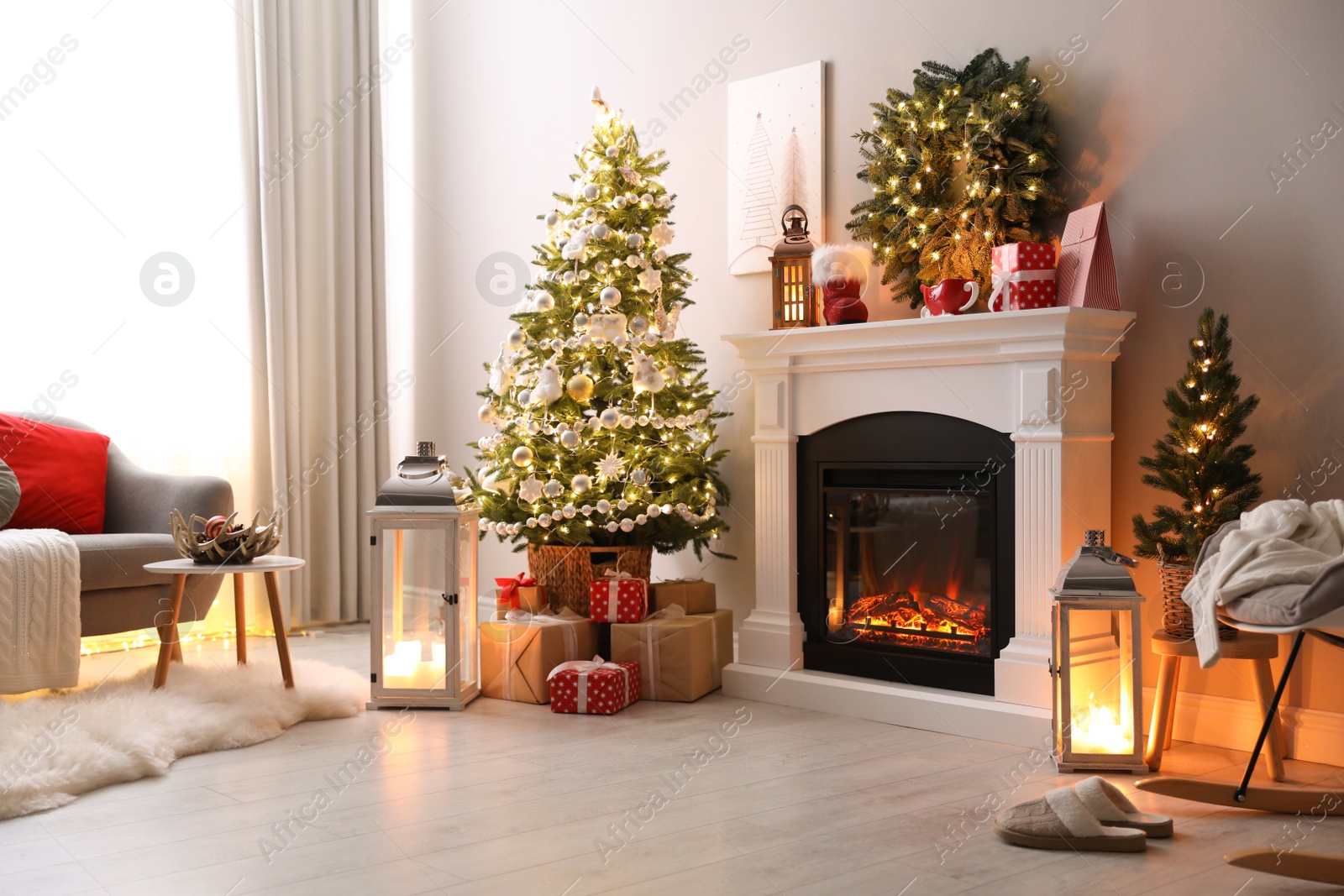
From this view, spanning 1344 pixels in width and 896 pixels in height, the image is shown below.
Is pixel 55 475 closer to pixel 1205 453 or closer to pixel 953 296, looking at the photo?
pixel 953 296

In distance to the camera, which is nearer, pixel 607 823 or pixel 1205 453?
pixel 607 823

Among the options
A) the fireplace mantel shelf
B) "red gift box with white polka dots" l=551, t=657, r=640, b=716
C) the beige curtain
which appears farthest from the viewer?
the beige curtain

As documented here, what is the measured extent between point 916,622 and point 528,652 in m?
1.24

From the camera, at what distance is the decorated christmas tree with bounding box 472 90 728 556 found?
3.73m

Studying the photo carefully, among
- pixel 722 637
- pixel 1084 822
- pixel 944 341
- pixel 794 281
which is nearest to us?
pixel 1084 822

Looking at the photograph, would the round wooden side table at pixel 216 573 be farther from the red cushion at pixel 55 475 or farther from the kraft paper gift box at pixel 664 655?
the kraft paper gift box at pixel 664 655

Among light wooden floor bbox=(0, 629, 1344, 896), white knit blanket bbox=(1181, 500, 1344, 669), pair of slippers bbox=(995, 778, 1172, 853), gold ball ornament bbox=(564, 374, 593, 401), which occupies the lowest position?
light wooden floor bbox=(0, 629, 1344, 896)

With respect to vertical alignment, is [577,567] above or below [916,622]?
above

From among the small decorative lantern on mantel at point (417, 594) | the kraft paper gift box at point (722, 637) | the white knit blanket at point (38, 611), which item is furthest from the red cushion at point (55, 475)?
the kraft paper gift box at point (722, 637)

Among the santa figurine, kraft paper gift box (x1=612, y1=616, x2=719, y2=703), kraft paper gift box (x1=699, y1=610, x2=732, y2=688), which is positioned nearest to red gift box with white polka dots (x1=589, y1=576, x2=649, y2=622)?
kraft paper gift box (x1=612, y1=616, x2=719, y2=703)

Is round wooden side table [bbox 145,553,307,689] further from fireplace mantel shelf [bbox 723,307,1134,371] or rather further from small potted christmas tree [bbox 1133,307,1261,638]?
small potted christmas tree [bbox 1133,307,1261,638]

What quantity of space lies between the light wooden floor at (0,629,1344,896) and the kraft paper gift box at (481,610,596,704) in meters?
0.35

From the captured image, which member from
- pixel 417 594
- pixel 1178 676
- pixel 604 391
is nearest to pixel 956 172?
pixel 604 391

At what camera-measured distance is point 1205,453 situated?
9.32ft
